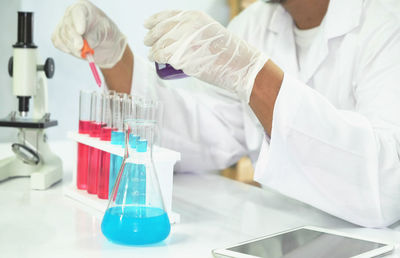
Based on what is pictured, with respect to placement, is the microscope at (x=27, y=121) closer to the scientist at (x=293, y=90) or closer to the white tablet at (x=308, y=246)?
the scientist at (x=293, y=90)

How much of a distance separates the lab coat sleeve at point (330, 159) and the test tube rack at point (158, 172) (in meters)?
0.25

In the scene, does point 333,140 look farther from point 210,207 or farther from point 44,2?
point 44,2

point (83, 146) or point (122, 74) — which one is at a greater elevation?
point (122, 74)

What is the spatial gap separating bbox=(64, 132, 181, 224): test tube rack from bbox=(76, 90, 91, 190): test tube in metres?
0.03

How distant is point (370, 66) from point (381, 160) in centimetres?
40

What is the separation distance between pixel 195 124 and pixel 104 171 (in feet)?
2.21

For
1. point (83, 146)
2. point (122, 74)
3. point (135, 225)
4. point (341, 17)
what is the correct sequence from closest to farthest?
point (135, 225)
point (83, 146)
point (341, 17)
point (122, 74)

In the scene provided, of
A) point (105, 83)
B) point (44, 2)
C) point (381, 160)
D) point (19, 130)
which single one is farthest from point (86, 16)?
point (381, 160)

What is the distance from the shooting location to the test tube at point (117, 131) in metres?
1.34

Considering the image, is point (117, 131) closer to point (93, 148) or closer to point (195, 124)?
point (93, 148)

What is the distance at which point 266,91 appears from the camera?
1349 mm

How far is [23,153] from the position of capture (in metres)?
1.66

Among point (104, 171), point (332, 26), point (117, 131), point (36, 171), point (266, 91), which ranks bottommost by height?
point (36, 171)

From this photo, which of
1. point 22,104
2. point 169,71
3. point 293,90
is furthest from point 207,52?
point 22,104
